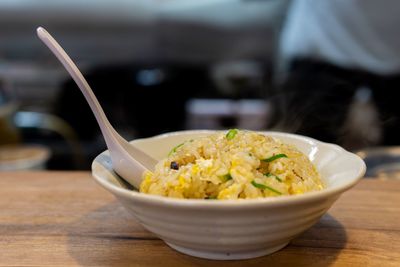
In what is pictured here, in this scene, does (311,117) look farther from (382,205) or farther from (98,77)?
(98,77)

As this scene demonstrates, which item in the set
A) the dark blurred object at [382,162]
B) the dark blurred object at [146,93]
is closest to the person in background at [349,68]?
the dark blurred object at [382,162]

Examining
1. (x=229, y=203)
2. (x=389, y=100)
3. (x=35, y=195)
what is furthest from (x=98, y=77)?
(x=229, y=203)

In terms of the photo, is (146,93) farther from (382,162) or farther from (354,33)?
(382,162)

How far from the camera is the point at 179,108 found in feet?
8.91

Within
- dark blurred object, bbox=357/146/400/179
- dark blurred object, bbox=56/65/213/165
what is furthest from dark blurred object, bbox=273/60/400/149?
dark blurred object, bbox=56/65/213/165

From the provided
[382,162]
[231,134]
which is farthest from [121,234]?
[382,162]

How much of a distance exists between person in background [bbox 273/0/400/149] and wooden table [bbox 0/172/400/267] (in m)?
0.79

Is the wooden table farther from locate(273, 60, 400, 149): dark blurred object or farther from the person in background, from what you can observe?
the person in background

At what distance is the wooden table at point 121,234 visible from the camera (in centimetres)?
65

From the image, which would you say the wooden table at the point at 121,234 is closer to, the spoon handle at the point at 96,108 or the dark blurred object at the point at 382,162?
the spoon handle at the point at 96,108

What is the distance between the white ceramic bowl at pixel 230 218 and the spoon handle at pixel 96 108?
0.09 m

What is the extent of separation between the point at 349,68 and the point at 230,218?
1.59 metres

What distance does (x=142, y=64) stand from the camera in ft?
8.89

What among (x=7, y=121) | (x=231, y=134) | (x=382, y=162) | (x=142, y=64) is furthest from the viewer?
(x=142, y=64)
